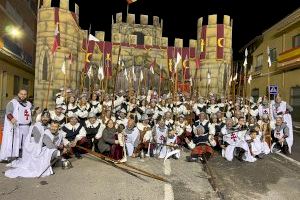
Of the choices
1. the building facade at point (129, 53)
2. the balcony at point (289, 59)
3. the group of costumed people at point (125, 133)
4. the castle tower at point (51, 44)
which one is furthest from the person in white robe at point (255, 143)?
the castle tower at point (51, 44)

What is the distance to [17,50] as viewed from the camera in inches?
910

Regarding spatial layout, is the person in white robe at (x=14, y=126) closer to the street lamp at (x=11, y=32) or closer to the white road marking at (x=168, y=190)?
the white road marking at (x=168, y=190)

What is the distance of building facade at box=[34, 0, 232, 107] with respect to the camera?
20.7 metres

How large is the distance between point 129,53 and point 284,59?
955 centimetres

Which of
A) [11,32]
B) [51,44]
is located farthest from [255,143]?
[11,32]

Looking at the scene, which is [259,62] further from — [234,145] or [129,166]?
[129,166]

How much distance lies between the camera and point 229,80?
51.7 feet

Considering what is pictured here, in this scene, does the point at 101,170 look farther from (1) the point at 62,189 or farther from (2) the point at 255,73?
(2) the point at 255,73

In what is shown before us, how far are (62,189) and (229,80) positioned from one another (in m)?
11.4

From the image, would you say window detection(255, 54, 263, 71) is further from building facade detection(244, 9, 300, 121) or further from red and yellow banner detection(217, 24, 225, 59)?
red and yellow banner detection(217, 24, 225, 59)

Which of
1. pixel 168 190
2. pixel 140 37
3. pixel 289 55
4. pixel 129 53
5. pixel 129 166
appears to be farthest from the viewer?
pixel 140 37

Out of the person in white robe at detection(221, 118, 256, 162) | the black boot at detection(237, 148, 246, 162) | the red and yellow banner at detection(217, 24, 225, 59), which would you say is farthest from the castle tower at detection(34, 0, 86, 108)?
the black boot at detection(237, 148, 246, 162)

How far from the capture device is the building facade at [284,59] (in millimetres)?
20812

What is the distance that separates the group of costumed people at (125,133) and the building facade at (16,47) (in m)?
11.1
